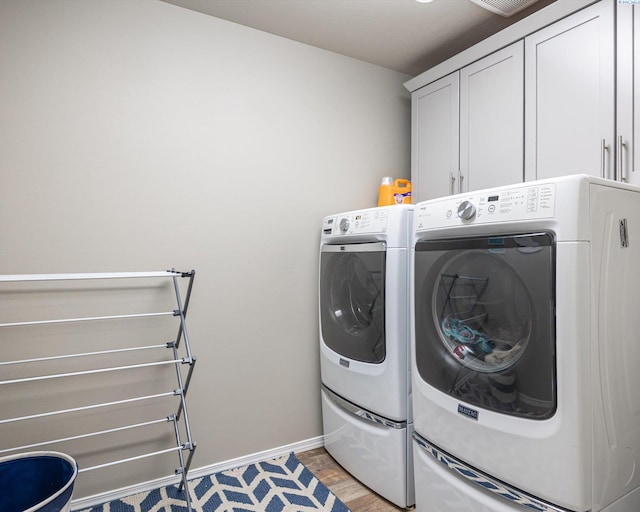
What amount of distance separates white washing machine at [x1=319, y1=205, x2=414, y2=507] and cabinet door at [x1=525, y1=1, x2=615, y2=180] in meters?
0.68

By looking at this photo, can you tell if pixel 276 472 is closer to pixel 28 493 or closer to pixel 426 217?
pixel 28 493

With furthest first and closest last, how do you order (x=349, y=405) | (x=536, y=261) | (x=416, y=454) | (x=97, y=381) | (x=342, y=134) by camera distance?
(x=342, y=134)
(x=349, y=405)
(x=97, y=381)
(x=416, y=454)
(x=536, y=261)

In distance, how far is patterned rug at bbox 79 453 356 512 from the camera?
184 cm

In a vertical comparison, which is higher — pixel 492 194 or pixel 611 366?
pixel 492 194

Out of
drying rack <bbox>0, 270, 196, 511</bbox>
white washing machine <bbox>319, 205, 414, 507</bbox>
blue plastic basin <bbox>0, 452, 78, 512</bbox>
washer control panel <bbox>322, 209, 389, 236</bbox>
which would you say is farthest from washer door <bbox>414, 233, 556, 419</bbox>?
blue plastic basin <bbox>0, 452, 78, 512</bbox>

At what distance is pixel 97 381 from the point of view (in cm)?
188

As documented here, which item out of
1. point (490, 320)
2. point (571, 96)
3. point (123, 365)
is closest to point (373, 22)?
point (571, 96)

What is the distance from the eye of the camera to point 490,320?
1.35 meters

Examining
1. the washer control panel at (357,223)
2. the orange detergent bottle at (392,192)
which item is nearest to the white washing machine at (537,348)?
the washer control panel at (357,223)

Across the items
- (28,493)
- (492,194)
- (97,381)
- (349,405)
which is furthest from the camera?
(349,405)

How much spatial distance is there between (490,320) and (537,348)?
0.59ft

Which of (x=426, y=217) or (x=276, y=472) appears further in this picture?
(x=276, y=472)

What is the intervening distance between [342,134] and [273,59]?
599 mm

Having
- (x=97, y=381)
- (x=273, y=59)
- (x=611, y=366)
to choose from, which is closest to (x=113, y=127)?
(x=273, y=59)
